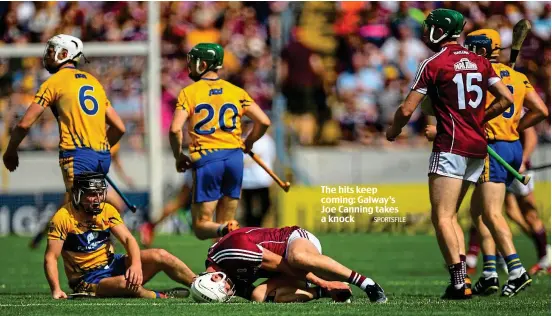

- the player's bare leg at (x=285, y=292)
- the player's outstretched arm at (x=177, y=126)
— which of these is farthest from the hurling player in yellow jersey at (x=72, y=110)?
the player's bare leg at (x=285, y=292)

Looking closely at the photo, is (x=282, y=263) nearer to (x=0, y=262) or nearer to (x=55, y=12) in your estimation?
(x=0, y=262)

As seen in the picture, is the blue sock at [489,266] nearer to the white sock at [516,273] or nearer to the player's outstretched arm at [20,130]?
the white sock at [516,273]

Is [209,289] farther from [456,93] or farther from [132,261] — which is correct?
[456,93]

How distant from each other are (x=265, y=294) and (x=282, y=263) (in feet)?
1.11

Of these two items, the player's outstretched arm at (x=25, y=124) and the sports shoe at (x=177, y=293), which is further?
the player's outstretched arm at (x=25, y=124)

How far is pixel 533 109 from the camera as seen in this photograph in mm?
10852

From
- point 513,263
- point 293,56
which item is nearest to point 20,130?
point 513,263

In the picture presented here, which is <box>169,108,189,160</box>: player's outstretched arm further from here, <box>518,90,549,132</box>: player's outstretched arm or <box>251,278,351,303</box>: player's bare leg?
<box>518,90,549,132</box>: player's outstretched arm

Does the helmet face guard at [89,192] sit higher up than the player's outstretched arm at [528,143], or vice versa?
the player's outstretched arm at [528,143]

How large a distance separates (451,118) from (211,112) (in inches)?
129

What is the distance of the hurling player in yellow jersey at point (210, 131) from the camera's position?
38.0 feet

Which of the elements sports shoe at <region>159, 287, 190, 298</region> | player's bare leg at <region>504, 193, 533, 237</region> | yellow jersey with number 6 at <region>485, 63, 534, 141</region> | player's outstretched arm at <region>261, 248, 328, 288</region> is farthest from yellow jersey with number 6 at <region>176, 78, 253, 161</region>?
player's bare leg at <region>504, 193, 533, 237</region>

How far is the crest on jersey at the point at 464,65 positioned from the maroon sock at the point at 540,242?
4869mm

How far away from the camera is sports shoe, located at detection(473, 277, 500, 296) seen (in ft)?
34.2
